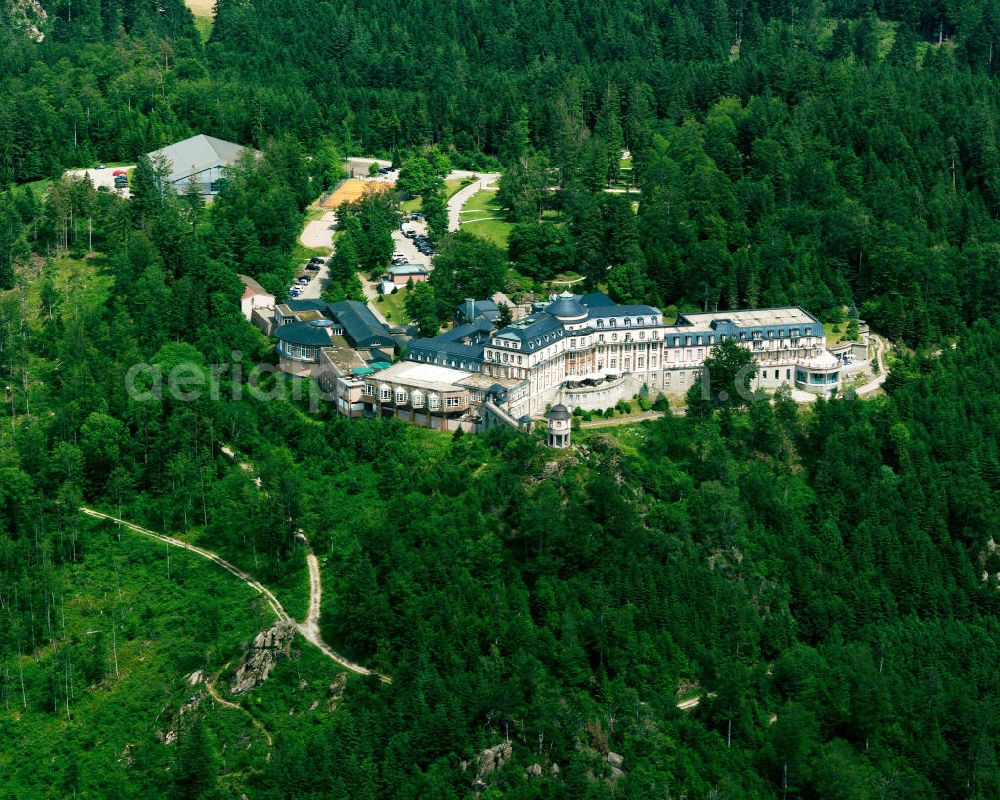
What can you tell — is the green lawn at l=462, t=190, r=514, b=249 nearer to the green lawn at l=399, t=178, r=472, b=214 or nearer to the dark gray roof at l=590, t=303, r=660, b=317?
the green lawn at l=399, t=178, r=472, b=214

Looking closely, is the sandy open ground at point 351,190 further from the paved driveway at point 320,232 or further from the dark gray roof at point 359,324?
Answer: the dark gray roof at point 359,324

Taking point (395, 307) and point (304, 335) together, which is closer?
point (304, 335)

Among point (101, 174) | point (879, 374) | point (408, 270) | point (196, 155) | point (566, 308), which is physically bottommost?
point (879, 374)

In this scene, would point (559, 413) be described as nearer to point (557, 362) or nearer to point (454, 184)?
point (557, 362)

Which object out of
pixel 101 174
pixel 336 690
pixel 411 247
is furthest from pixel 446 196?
pixel 336 690

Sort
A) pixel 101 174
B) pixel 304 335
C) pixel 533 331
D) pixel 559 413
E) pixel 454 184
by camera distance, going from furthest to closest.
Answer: pixel 454 184 → pixel 101 174 → pixel 304 335 → pixel 533 331 → pixel 559 413

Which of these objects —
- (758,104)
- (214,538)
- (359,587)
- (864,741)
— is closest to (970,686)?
(864,741)
